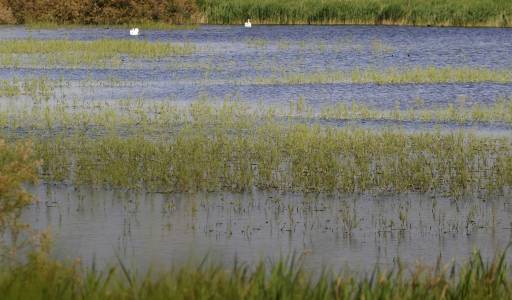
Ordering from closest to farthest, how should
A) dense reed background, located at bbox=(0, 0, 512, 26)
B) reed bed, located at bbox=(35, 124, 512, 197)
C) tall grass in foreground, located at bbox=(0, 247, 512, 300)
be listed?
tall grass in foreground, located at bbox=(0, 247, 512, 300) → reed bed, located at bbox=(35, 124, 512, 197) → dense reed background, located at bbox=(0, 0, 512, 26)

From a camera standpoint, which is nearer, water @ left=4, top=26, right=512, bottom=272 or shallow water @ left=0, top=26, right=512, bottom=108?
water @ left=4, top=26, right=512, bottom=272

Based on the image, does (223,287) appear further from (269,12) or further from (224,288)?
(269,12)

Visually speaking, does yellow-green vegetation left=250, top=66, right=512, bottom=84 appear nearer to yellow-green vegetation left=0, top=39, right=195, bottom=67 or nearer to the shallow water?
the shallow water

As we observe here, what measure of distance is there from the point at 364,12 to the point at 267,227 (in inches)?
1909

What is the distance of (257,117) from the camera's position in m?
21.0

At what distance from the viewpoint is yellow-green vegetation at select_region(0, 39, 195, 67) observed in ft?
112

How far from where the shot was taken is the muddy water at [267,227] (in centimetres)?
1105

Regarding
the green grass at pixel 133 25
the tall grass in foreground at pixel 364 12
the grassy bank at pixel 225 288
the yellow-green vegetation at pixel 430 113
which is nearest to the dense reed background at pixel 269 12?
the tall grass in foreground at pixel 364 12

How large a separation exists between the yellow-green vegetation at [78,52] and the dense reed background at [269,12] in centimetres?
1769

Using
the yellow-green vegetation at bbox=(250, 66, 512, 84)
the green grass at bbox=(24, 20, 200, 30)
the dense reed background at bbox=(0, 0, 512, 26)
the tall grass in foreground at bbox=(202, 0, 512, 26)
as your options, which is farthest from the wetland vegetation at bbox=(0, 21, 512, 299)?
the dense reed background at bbox=(0, 0, 512, 26)

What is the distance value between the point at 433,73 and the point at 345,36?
19224mm

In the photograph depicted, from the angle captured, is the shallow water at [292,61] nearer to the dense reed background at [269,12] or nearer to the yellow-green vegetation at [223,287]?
the dense reed background at [269,12]

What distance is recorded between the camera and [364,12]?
59.7 meters

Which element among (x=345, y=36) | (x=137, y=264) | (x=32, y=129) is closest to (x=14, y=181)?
(x=137, y=264)
